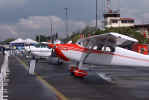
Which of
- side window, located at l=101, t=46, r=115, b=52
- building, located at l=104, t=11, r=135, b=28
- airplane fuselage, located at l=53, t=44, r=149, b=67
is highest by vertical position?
building, located at l=104, t=11, r=135, b=28

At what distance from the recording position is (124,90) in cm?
920

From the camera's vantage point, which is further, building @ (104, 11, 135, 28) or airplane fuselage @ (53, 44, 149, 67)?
building @ (104, 11, 135, 28)

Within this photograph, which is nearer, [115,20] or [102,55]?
[102,55]

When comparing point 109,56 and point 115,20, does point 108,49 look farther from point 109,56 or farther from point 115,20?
point 115,20

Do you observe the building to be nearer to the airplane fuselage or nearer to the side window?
the airplane fuselage

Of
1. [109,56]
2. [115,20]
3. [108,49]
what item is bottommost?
[109,56]

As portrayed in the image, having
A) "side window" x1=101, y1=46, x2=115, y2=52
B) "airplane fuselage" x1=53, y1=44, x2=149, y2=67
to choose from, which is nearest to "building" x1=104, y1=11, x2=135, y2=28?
"airplane fuselage" x1=53, y1=44, x2=149, y2=67

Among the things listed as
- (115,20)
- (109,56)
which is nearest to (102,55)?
(109,56)

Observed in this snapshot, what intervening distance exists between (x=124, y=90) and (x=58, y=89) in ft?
8.16

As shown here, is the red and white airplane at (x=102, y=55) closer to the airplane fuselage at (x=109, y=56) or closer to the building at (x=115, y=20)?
the airplane fuselage at (x=109, y=56)

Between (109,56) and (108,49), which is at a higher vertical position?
(108,49)

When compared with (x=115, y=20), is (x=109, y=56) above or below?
below

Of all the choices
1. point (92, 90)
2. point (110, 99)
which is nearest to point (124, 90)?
point (92, 90)

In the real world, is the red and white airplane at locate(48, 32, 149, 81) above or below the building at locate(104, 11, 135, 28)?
below
